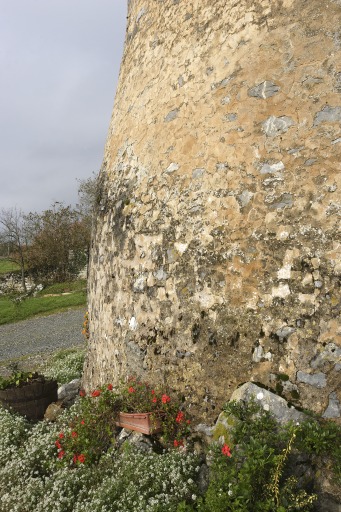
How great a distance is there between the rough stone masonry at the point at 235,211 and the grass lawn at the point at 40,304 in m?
15.4

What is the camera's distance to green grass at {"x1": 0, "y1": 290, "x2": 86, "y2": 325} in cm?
1870

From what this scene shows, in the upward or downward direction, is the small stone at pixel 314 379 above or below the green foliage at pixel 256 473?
above

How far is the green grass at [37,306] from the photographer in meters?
18.7

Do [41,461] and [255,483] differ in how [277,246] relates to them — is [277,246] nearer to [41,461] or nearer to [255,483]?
[255,483]

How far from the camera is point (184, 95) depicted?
429cm

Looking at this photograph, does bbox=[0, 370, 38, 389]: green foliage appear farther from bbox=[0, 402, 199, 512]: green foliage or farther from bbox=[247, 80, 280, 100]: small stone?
bbox=[247, 80, 280, 100]: small stone

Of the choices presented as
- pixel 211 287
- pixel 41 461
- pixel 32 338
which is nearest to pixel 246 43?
pixel 211 287

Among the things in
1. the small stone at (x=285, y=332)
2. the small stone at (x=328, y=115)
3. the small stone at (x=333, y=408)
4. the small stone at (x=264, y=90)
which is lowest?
the small stone at (x=333, y=408)

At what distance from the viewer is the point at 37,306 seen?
66.3 ft

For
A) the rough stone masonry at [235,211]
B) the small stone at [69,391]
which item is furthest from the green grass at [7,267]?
the rough stone masonry at [235,211]

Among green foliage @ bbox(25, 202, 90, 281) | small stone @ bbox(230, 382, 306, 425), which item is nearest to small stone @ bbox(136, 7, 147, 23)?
small stone @ bbox(230, 382, 306, 425)

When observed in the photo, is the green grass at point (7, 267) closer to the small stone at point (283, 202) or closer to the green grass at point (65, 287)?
the green grass at point (65, 287)

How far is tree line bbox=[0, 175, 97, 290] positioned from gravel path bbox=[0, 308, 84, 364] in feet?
31.0

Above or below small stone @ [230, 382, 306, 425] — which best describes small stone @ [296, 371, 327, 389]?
above
